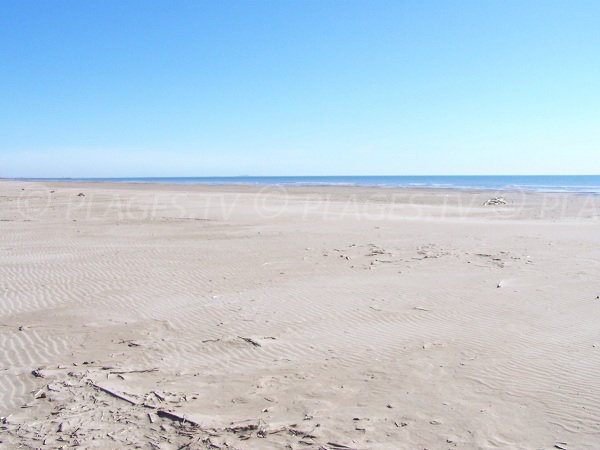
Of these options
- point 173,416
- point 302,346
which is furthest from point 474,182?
point 173,416

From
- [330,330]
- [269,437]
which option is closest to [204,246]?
[330,330]

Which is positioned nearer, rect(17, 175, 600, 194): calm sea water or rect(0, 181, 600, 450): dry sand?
rect(0, 181, 600, 450): dry sand

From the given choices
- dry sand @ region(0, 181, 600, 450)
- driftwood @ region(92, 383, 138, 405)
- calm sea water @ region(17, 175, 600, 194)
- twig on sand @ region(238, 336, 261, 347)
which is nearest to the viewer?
dry sand @ region(0, 181, 600, 450)

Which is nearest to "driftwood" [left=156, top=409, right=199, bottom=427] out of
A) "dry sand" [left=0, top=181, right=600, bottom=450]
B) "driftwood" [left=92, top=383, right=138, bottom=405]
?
"dry sand" [left=0, top=181, right=600, bottom=450]

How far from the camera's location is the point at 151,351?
598 cm

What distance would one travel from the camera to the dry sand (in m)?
4.14

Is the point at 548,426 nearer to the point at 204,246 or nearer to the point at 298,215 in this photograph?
the point at 204,246

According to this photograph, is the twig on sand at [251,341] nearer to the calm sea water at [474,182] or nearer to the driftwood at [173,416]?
the driftwood at [173,416]

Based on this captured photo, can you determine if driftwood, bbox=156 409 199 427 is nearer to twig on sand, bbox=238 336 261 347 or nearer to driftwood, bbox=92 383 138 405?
driftwood, bbox=92 383 138 405

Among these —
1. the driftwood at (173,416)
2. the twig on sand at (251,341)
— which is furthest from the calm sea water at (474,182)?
the driftwood at (173,416)

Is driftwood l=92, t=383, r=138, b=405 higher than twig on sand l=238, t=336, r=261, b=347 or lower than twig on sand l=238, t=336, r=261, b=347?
higher

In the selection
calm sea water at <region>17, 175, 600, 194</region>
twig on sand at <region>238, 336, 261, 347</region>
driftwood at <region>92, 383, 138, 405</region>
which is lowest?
twig on sand at <region>238, 336, 261, 347</region>

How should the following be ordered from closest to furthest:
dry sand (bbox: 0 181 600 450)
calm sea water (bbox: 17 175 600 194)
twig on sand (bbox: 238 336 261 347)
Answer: dry sand (bbox: 0 181 600 450) < twig on sand (bbox: 238 336 261 347) < calm sea water (bbox: 17 175 600 194)

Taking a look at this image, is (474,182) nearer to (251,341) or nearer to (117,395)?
(251,341)
